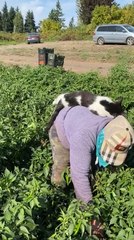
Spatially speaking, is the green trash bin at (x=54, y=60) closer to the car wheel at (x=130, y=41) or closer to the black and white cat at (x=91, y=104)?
the black and white cat at (x=91, y=104)

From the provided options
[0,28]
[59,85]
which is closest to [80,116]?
[59,85]

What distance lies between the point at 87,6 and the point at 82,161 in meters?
47.6

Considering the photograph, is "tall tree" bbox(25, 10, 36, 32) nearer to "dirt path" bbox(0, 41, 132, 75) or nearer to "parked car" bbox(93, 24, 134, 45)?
"parked car" bbox(93, 24, 134, 45)

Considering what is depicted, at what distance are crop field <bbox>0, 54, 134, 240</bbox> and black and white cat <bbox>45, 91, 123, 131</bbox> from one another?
369mm

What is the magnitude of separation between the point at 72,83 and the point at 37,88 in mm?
545

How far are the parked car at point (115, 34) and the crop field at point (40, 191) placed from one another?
70.0ft

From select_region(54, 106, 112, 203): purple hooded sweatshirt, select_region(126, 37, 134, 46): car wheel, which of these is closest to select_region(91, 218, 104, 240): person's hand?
select_region(54, 106, 112, 203): purple hooded sweatshirt

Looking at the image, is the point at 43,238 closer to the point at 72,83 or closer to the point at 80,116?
the point at 80,116

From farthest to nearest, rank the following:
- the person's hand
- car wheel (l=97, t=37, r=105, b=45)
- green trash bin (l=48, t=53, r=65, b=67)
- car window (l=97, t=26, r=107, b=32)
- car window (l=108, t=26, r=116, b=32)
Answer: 1. car wheel (l=97, t=37, r=105, b=45)
2. car window (l=97, t=26, r=107, b=32)
3. car window (l=108, t=26, r=116, b=32)
4. green trash bin (l=48, t=53, r=65, b=67)
5. the person's hand

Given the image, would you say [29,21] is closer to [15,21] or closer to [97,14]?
[15,21]

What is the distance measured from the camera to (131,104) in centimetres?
607

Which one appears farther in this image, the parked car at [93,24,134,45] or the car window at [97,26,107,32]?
the car window at [97,26,107,32]

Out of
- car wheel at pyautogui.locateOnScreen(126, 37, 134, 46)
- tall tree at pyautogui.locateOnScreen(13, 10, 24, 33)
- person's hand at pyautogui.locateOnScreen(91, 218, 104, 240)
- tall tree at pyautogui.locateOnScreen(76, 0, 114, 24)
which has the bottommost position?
tall tree at pyautogui.locateOnScreen(13, 10, 24, 33)

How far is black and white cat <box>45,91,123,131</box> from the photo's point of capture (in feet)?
12.1
